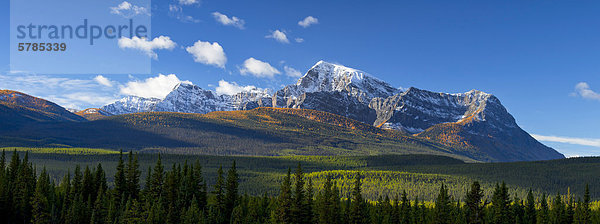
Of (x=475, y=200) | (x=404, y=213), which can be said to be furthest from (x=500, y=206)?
(x=404, y=213)

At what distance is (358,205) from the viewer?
94.5 m

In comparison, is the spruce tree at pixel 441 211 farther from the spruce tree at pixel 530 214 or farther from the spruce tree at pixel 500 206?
the spruce tree at pixel 530 214

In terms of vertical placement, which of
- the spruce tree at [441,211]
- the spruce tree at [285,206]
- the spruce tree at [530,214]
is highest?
the spruce tree at [285,206]

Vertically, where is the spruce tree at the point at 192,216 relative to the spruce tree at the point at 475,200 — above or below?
below

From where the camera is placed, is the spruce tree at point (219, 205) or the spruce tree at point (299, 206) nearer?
the spruce tree at point (299, 206)

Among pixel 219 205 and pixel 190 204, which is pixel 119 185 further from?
pixel 219 205

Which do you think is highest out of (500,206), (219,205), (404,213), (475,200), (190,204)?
(475,200)

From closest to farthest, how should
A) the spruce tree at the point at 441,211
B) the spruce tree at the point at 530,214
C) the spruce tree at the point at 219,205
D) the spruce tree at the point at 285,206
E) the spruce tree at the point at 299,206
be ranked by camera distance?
the spruce tree at the point at 299,206 → the spruce tree at the point at 285,206 → the spruce tree at the point at 219,205 → the spruce tree at the point at 441,211 → the spruce tree at the point at 530,214

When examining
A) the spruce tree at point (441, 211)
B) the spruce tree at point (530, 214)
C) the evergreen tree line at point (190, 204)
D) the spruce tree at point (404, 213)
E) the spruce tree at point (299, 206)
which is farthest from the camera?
the spruce tree at point (530, 214)

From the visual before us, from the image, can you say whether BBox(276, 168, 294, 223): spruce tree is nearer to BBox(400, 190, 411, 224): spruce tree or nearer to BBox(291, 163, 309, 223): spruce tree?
BBox(291, 163, 309, 223): spruce tree

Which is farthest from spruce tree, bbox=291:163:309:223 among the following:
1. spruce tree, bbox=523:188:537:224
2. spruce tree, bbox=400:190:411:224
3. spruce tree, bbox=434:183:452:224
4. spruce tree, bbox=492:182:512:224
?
spruce tree, bbox=523:188:537:224

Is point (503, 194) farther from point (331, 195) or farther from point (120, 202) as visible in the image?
point (120, 202)

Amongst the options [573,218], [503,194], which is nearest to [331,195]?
[503,194]

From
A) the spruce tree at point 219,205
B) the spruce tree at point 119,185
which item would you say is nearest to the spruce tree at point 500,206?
the spruce tree at point 219,205
